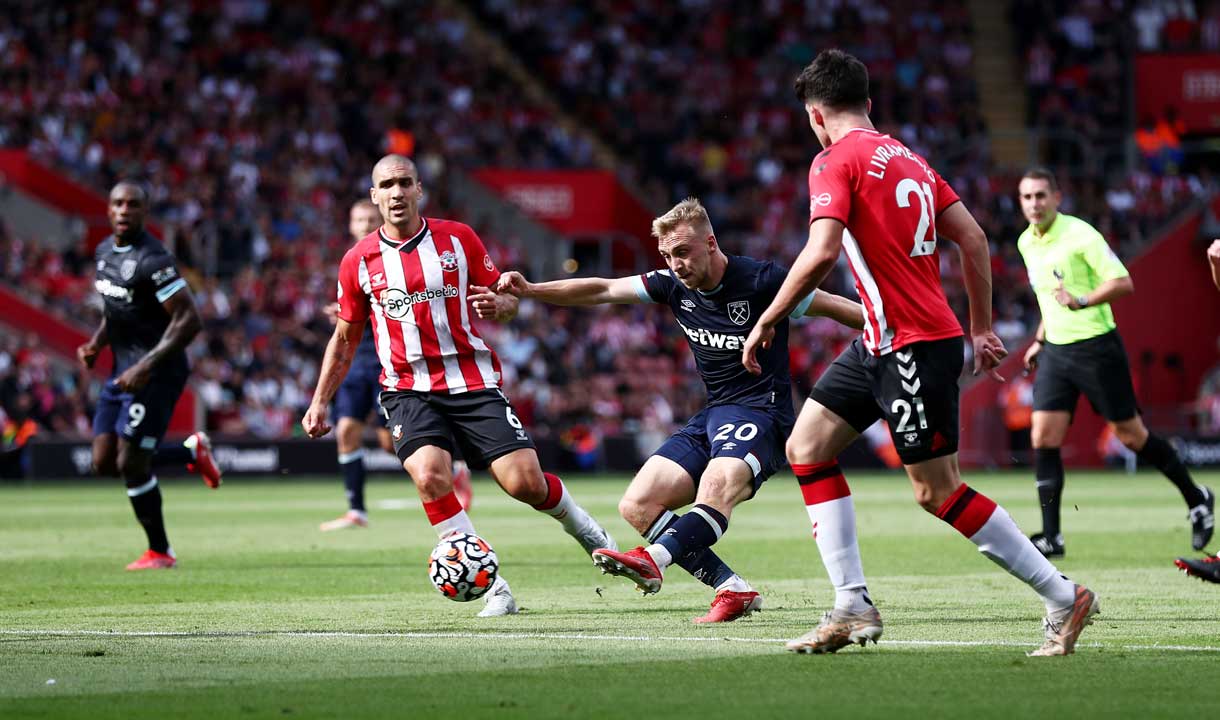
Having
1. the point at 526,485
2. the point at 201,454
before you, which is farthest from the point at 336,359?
the point at 201,454

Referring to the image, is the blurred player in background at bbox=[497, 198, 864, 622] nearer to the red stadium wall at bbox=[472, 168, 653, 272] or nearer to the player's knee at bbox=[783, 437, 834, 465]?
the player's knee at bbox=[783, 437, 834, 465]

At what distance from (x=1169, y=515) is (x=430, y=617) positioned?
Answer: 11.3m

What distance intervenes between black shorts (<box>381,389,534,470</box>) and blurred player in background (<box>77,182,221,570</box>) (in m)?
3.62

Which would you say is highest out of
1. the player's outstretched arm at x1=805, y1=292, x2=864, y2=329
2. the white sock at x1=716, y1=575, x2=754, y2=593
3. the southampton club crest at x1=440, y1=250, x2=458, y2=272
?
the southampton club crest at x1=440, y1=250, x2=458, y2=272

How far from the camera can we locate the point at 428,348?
378 inches

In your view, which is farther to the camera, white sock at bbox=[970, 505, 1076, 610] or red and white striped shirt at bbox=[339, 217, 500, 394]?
red and white striped shirt at bbox=[339, 217, 500, 394]

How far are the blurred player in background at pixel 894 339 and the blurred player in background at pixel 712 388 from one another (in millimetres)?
1364

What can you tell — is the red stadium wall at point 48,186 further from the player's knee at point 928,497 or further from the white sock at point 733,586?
the player's knee at point 928,497

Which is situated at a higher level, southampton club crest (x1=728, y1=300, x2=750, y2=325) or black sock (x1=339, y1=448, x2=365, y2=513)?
southampton club crest (x1=728, y1=300, x2=750, y2=325)

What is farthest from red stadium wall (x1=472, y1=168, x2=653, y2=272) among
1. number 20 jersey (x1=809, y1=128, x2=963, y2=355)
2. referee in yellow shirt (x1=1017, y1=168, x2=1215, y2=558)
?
number 20 jersey (x1=809, y1=128, x2=963, y2=355)

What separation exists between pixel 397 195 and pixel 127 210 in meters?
3.88

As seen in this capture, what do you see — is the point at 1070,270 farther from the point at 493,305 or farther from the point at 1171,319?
the point at 1171,319

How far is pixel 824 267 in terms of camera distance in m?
7.13

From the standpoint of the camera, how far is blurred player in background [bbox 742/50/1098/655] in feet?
24.2
